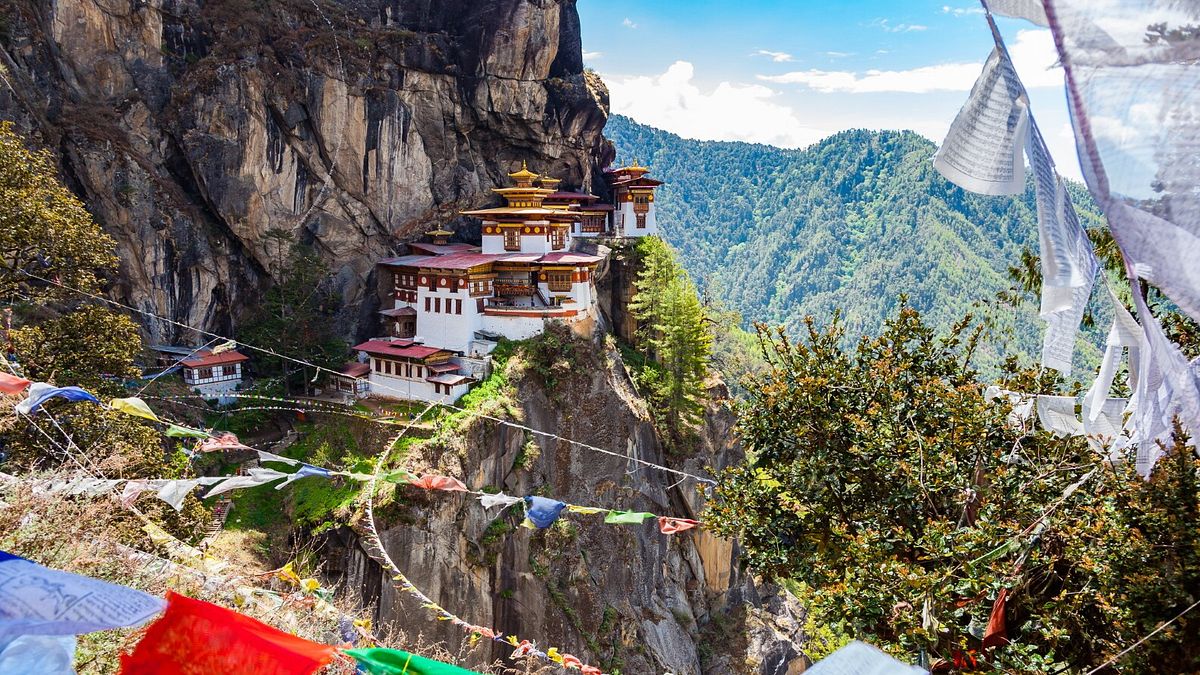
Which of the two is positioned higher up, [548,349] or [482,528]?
[548,349]

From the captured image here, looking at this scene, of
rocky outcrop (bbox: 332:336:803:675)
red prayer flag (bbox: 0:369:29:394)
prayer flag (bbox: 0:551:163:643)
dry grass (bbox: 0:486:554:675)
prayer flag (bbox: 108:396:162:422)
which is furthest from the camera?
rocky outcrop (bbox: 332:336:803:675)

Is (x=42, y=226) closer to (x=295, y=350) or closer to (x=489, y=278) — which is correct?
(x=295, y=350)

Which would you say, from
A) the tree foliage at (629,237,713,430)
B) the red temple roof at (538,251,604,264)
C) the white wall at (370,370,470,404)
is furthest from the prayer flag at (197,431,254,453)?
the tree foliage at (629,237,713,430)

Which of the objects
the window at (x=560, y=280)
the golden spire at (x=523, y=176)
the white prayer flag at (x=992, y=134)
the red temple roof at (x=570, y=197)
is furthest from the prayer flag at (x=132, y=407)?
the red temple roof at (x=570, y=197)

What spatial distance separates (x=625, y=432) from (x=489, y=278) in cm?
751

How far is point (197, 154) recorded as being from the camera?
26.0m

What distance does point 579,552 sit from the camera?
23219 millimetres

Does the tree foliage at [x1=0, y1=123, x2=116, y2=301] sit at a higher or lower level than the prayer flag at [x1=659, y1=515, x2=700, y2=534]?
higher

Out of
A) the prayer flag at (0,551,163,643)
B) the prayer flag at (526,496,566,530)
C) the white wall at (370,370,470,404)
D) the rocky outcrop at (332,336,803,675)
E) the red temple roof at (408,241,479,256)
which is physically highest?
the red temple roof at (408,241,479,256)

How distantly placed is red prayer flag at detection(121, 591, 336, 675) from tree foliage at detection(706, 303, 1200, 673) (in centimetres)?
517

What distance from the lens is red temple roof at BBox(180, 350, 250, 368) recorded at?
23562 millimetres

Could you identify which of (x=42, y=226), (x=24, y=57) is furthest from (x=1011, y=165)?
(x=24, y=57)

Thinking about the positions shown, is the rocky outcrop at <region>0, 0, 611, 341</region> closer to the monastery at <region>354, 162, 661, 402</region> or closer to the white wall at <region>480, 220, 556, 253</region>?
the monastery at <region>354, 162, 661, 402</region>

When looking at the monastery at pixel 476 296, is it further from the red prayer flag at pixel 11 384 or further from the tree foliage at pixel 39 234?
the red prayer flag at pixel 11 384
